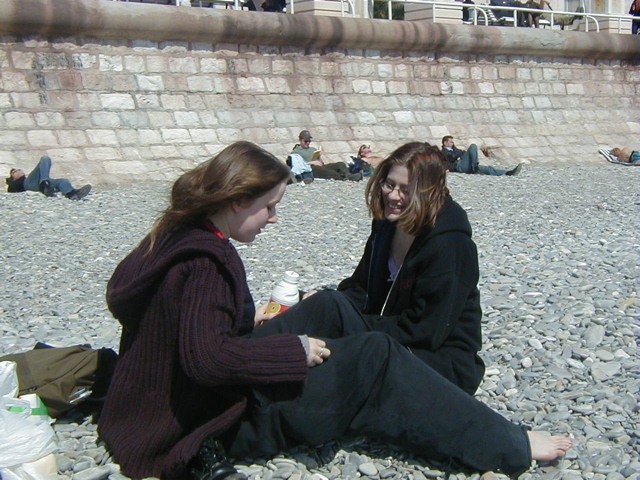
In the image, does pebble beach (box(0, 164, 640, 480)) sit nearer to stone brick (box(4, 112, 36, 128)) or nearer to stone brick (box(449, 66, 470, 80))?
stone brick (box(4, 112, 36, 128))

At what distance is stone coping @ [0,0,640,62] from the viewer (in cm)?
1137

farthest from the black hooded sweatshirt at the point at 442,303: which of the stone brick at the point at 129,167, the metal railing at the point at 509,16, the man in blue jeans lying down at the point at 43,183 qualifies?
the metal railing at the point at 509,16

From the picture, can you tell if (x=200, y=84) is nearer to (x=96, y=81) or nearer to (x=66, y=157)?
(x=96, y=81)

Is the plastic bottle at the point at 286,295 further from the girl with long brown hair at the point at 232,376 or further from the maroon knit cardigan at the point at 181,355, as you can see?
the maroon knit cardigan at the point at 181,355

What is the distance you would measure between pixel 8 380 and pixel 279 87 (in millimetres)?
11343

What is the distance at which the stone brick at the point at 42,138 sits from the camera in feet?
36.8

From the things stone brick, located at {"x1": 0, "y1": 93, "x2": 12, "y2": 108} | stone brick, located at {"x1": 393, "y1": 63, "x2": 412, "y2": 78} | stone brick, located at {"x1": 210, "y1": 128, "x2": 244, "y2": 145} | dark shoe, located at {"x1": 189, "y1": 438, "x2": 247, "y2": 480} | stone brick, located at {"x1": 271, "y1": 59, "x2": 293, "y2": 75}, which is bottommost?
dark shoe, located at {"x1": 189, "y1": 438, "x2": 247, "y2": 480}

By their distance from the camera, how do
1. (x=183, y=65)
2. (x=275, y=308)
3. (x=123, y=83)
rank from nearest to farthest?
(x=275, y=308) < (x=123, y=83) < (x=183, y=65)

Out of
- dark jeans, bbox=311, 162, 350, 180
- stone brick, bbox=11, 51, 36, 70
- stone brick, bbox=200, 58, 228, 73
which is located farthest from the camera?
stone brick, bbox=200, 58, 228, 73

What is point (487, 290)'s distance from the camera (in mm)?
5352

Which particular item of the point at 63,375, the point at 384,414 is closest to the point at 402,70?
the point at 63,375

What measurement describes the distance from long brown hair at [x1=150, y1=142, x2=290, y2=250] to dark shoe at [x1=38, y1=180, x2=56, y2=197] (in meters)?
7.87

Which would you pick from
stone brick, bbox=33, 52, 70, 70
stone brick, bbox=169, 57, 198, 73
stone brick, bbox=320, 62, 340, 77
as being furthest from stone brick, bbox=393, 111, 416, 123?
stone brick, bbox=33, 52, 70, 70

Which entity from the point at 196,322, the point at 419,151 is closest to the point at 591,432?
the point at 419,151
